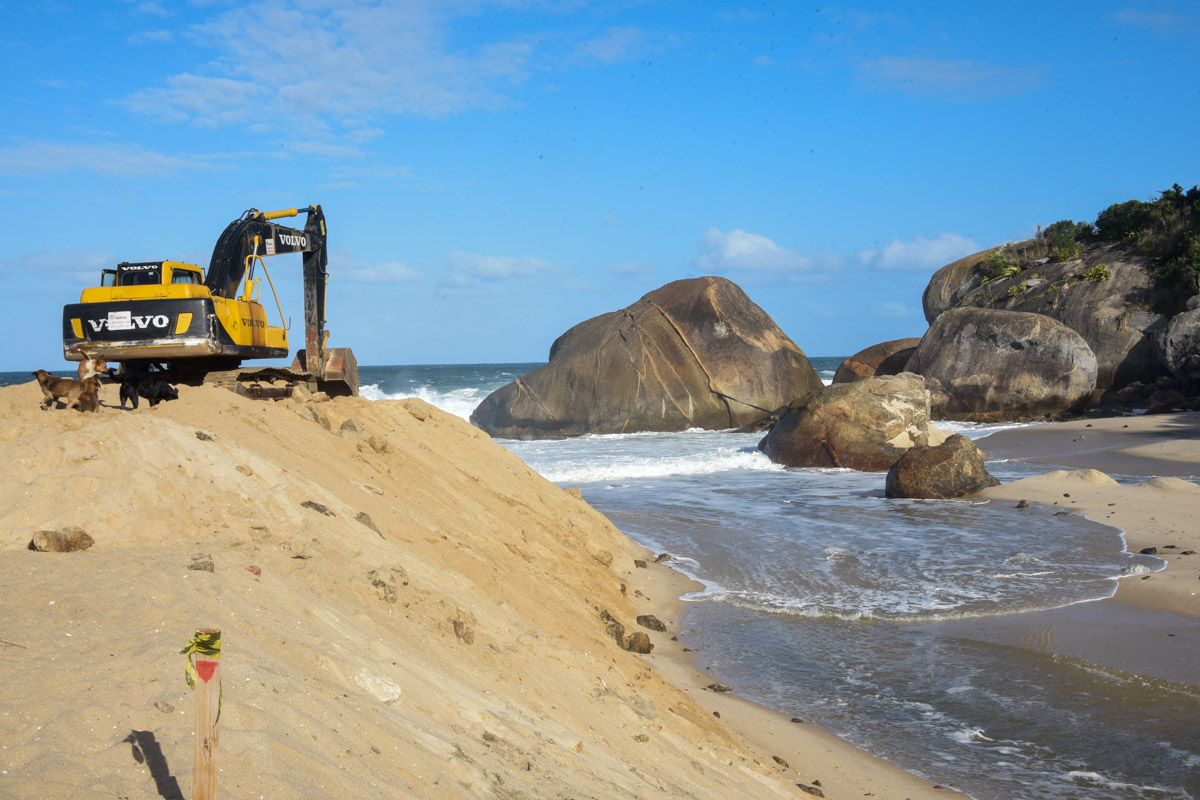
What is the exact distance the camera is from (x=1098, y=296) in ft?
87.4

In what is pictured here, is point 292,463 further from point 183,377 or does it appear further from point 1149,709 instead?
point 1149,709

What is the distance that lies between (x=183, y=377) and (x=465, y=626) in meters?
8.11

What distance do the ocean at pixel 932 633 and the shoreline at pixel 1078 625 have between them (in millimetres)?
114

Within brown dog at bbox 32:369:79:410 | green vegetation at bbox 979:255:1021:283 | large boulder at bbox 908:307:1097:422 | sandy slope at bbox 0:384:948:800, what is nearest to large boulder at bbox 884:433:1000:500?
sandy slope at bbox 0:384:948:800

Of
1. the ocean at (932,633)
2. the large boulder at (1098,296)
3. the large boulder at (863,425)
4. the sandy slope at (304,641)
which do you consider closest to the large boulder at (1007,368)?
the large boulder at (1098,296)

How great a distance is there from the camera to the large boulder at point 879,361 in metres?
27.9

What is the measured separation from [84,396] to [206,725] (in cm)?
589

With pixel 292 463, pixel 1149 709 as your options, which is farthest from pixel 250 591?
pixel 1149 709

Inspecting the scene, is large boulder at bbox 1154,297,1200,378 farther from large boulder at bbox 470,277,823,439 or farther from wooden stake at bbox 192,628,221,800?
wooden stake at bbox 192,628,221,800

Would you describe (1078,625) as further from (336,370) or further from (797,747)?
(336,370)

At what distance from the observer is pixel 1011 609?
803 centimetres

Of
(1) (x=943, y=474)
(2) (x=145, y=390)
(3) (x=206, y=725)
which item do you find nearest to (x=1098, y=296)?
(1) (x=943, y=474)

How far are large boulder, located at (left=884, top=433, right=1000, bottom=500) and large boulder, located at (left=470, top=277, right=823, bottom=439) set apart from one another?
1042cm

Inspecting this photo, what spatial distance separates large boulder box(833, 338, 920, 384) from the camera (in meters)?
27.9
